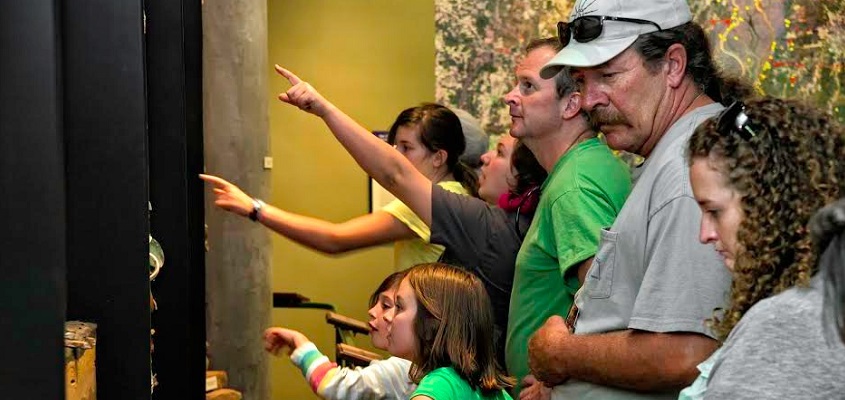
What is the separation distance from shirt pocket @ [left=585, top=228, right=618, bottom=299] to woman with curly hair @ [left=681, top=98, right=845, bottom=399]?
498mm

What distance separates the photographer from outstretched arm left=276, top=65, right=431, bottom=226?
124 inches

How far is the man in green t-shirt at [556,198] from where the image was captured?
8.21 ft

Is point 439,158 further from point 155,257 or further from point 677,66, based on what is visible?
point 677,66

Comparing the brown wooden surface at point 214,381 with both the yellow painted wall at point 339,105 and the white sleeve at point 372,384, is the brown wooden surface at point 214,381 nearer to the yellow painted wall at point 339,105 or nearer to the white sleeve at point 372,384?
the white sleeve at point 372,384

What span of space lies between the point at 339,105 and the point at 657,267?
650 cm

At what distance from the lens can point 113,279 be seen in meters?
1.96

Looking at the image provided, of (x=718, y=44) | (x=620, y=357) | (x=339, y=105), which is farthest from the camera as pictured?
(x=339, y=105)

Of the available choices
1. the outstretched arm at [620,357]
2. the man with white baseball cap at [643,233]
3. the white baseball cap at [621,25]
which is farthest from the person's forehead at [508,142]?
the outstretched arm at [620,357]

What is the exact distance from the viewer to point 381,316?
2961mm

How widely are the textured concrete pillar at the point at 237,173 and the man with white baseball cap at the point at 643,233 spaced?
3624 millimetres

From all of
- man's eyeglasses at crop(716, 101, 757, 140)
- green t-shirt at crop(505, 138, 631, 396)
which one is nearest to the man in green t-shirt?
green t-shirt at crop(505, 138, 631, 396)

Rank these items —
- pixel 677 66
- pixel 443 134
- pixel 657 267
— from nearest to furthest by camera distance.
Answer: pixel 657 267 → pixel 677 66 → pixel 443 134

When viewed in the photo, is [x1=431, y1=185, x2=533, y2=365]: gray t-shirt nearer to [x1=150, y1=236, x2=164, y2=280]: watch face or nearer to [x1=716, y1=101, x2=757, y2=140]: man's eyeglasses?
[x1=150, y1=236, x2=164, y2=280]: watch face

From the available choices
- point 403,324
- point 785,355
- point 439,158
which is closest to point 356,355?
point 439,158
